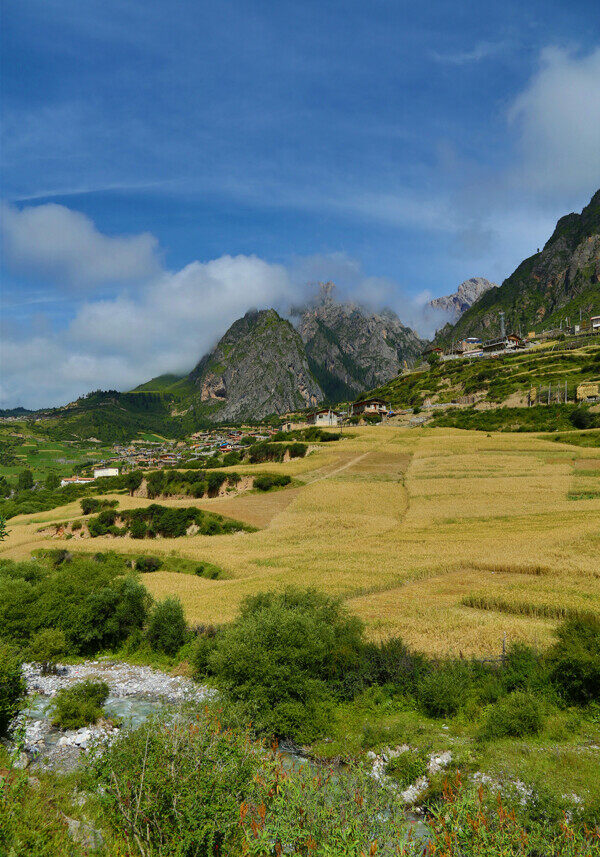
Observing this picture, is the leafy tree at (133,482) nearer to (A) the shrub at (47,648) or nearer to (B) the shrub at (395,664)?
(A) the shrub at (47,648)

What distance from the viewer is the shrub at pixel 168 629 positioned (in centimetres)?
2831

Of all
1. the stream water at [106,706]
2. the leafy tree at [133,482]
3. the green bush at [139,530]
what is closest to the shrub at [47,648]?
the stream water at [106,706]

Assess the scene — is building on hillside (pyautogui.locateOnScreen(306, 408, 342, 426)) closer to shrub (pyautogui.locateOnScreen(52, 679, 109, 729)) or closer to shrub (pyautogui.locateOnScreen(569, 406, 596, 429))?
shrub (pyautogui.locateOnScreen(569, 406, 596, 429))

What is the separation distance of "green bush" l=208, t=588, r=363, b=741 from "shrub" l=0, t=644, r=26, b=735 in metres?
8.42

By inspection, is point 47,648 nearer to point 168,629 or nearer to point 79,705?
point 168,629

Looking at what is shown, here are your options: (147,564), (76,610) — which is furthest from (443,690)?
(147,564)

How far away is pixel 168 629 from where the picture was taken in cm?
2855

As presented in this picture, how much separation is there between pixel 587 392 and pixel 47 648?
105m

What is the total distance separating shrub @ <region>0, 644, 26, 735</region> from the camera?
60.8 ft

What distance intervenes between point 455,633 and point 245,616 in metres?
11.1

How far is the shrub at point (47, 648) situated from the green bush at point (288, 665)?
13131 mm

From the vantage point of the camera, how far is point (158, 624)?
95.2ft

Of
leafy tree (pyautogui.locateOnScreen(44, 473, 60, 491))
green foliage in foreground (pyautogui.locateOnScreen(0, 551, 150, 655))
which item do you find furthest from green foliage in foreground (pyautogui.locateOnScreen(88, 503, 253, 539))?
leafy tree (pyautogui.locateOnScreen(44, 473, 60, 491))

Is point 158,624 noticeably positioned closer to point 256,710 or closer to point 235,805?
point 256,710
